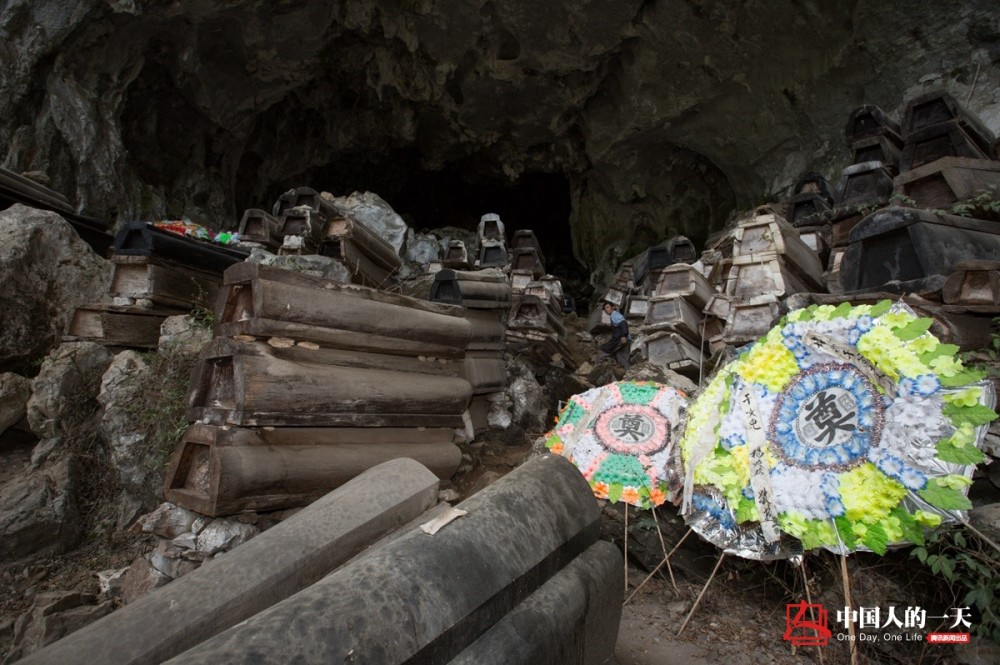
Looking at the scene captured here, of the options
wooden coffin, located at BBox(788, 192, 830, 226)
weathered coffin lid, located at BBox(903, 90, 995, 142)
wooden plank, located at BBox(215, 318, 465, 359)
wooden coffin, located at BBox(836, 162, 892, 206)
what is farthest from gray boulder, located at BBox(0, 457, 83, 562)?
weathered coffin lid, located at BBox(903, 90, 995, 142)

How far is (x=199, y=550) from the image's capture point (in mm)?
3371

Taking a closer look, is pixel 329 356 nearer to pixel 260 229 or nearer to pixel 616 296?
pixel 260 229

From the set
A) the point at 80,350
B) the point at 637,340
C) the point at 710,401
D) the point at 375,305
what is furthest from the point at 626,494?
the point at 80,350

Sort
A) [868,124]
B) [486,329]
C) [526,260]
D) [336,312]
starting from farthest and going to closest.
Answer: [526,260] → [868,124] → [486,329] → [336,312]

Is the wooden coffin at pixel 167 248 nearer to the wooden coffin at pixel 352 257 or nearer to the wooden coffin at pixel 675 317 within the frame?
the wooden coffin at pixel 352 257

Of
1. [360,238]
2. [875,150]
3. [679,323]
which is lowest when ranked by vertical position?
[679,323]

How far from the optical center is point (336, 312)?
Result: 4.27 m

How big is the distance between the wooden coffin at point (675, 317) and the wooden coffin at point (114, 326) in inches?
257

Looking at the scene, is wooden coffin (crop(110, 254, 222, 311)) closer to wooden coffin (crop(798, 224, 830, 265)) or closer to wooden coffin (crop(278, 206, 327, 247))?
wooden coffin (crop(278, 206, 327, 247))

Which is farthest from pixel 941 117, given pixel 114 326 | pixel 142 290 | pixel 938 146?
pixel 114 326

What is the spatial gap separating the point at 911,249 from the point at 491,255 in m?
11.6

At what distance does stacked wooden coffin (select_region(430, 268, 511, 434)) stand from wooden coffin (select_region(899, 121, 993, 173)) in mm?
6269

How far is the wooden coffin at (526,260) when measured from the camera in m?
15.6

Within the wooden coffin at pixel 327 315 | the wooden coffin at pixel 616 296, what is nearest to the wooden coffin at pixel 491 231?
the wooden coffin at pixel 616 296
